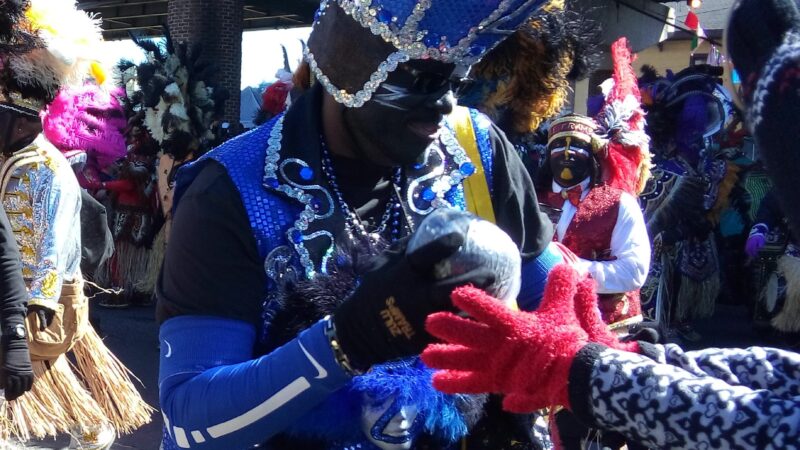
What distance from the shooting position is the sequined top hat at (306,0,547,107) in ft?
5.73

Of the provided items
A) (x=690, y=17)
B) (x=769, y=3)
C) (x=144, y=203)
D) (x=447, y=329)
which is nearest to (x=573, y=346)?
(x=447, y=329)

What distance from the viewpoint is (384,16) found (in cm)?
177

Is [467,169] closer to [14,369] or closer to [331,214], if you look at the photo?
[331,214]

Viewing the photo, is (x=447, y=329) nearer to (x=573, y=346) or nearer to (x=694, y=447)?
(x=573, y=346)

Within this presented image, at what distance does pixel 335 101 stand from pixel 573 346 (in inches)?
31.7

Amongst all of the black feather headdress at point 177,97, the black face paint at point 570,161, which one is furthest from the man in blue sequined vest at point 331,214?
the black feather headdress at point 177,97

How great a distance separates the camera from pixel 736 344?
9.01 meters

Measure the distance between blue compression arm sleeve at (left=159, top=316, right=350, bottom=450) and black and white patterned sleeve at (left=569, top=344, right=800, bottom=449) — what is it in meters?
0.43

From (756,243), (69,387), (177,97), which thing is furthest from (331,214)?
(756,243)

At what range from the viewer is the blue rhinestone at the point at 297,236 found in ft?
5.84

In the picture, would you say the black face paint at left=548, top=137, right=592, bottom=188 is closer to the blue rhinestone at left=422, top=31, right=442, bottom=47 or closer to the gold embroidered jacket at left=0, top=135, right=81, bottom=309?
the gold embroidered jacket at left=0, top=135, right=81, bottom=309

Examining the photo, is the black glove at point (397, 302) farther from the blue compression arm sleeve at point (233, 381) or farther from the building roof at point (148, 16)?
the building roof at point (148, 16)

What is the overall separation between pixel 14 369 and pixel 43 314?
24.4 inches

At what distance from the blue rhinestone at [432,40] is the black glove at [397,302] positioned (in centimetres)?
44
